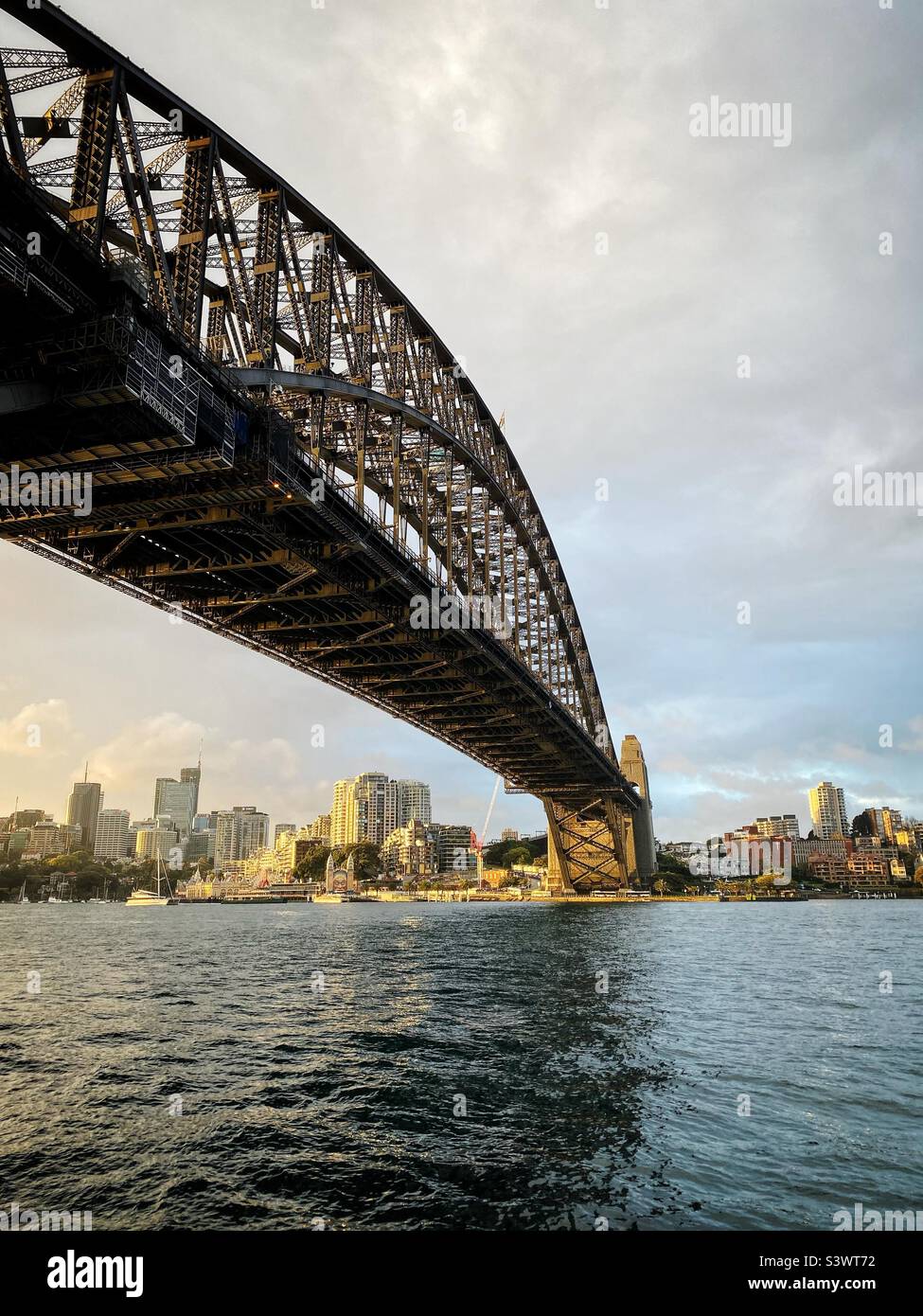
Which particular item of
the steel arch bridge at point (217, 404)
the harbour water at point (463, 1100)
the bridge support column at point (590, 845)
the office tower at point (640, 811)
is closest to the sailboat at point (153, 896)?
the bridge support column at point (590, 845)

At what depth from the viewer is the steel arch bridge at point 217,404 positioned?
17.6m

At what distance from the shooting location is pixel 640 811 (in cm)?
11894

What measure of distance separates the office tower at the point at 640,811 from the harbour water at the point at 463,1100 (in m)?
86.2

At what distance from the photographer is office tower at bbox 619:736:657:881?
118m

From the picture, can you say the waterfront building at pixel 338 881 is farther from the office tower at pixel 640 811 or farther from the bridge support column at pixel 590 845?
the office tower at pixel 640 811

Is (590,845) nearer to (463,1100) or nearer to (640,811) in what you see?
(640,811)

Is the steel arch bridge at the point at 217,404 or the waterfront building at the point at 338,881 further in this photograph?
the waterfront building at the point at 338,881

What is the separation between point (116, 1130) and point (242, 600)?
25.6 metres

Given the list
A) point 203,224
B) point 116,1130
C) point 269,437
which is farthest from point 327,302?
point 116,1130

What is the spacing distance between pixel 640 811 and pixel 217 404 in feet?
351

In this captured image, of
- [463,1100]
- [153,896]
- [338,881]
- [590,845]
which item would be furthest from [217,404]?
[338,881]

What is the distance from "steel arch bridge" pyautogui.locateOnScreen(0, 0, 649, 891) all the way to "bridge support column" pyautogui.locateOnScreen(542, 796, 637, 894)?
55197 mm

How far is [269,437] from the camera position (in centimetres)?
2431
